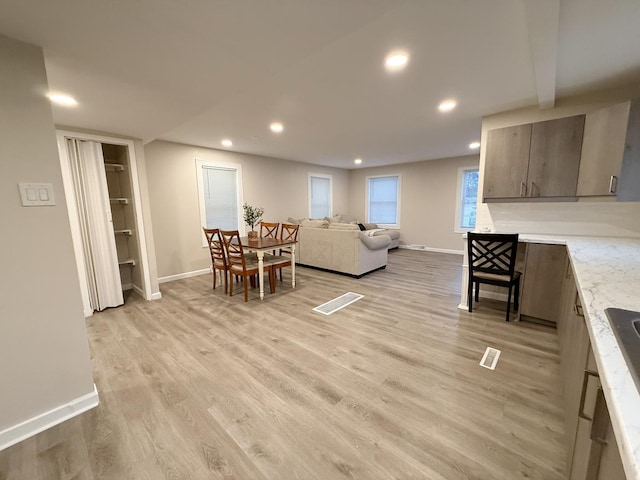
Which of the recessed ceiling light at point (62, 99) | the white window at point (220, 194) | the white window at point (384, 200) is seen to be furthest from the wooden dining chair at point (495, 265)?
the white window at point (384, 200)

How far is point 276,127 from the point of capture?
3.67 metres

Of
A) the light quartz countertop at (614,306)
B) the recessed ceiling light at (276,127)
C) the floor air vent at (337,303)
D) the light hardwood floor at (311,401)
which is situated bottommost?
the light hardwood floor at (311,401)

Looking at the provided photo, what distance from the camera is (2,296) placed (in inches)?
57.1

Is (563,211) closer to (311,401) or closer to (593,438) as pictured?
(593,438)

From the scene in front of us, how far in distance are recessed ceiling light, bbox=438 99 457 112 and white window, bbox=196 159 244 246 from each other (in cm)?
388

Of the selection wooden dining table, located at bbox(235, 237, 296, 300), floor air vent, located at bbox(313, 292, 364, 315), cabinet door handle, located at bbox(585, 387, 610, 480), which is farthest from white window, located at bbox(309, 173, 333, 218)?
cabinet door handle, located at bbox(585, 387, 610, 480)

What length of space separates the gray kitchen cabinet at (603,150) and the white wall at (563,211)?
12.9 inches

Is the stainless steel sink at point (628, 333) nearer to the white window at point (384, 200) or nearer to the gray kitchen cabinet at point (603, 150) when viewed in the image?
the gray kitchen cabinet at point (603, 150)

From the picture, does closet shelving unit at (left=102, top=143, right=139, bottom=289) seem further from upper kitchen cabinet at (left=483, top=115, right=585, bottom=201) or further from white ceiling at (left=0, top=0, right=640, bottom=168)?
upper kitchen cabinet at (left=483, top=115, right=585, bottom=201)

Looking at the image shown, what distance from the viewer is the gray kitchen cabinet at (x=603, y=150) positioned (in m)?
2.22

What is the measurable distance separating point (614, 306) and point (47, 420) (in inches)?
119

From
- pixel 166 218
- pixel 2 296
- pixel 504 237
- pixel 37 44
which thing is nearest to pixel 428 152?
pixel 504 237

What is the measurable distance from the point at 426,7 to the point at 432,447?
2.43 meters

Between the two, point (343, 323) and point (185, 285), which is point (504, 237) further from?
point (185, 285)
